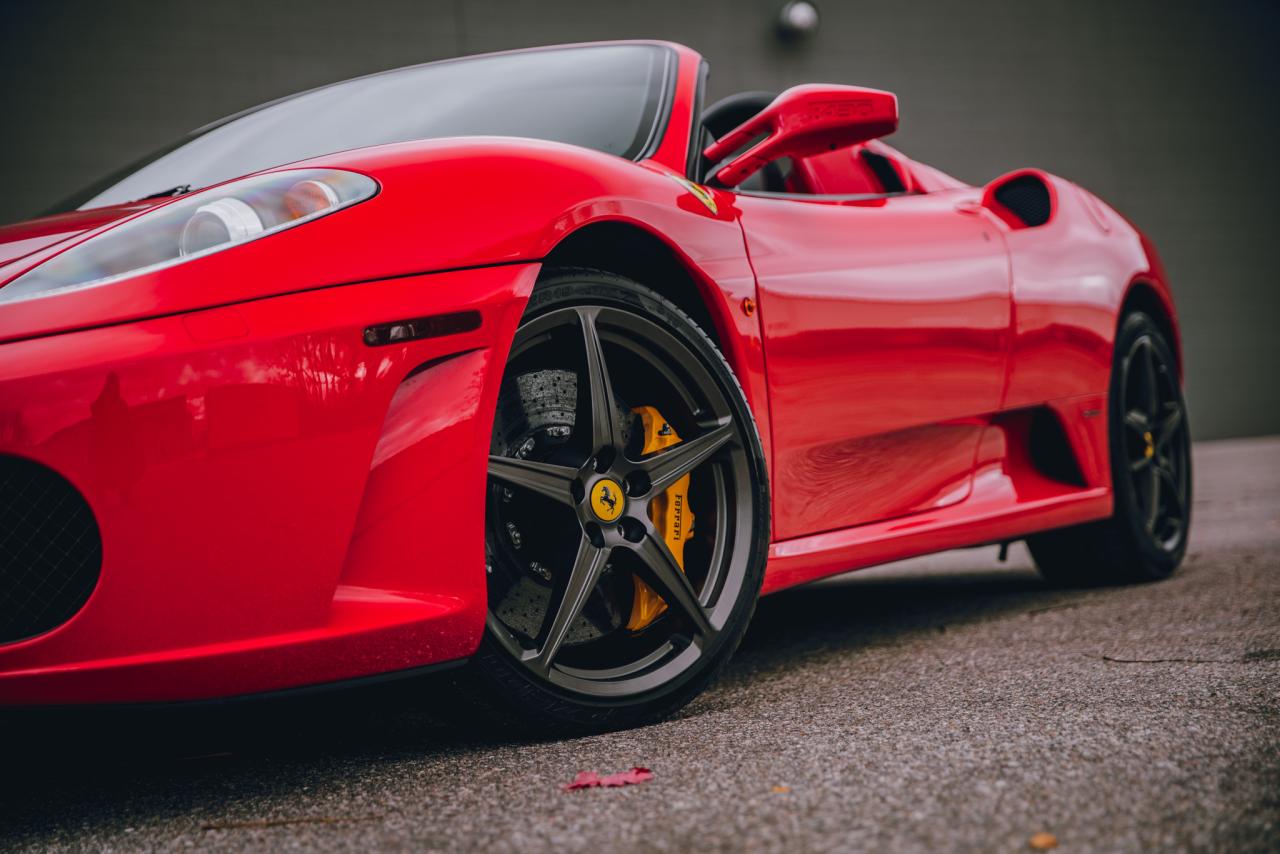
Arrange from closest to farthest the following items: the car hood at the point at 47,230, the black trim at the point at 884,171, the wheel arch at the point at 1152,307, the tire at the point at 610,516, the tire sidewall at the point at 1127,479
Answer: the car hood at the point at 47,230 < the tire at the point at 610,516 < the black trim at the point at 884,171 < the tire sidewall at the point at 1127,479 < the wheel arch at the point at 1152,307

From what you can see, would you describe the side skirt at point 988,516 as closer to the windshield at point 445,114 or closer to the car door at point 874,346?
the car door at point 874,346

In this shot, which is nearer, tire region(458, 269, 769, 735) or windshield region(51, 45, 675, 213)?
tire region(458, 269, 769, 735)

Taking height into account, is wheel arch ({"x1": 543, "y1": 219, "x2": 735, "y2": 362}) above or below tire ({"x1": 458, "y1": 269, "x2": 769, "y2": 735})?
above

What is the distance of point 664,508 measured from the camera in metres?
2.20

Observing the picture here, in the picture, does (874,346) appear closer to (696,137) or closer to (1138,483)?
(696,137)

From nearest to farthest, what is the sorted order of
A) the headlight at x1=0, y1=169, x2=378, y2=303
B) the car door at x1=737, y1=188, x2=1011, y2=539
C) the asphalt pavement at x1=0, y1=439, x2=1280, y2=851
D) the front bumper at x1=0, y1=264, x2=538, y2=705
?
the asphalt pavement at x1=0, y1=439, x2=1280, y2=851
the front bumper at x1=0, y1=264, x2=538, y2=705
the headlight at x1=0, y1=169, x2=378, y2=303
the car door at x1=737, y1=188, x2=1011, y2=539

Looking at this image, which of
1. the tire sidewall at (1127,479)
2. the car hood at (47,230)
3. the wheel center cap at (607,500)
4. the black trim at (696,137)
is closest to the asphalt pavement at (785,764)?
the wheel center cap at (607,500)

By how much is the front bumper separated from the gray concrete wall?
7718 mm

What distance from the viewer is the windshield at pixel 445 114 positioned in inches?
99.7

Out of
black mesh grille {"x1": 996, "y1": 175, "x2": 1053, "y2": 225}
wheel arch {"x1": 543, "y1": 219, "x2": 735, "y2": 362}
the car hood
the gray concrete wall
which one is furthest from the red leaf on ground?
the gray concrete wall

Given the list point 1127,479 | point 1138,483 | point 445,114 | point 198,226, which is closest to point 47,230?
point 198,226

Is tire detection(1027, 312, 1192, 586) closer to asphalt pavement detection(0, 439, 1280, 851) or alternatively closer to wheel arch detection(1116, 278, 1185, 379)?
wheel arch detection(1116, 278, 1185, 379)

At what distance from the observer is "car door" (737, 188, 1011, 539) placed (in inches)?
98.0

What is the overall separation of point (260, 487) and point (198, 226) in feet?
1.28
